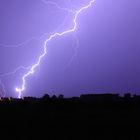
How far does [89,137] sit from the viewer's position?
5.23 m

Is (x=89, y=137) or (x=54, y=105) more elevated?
(x=54, y=105)

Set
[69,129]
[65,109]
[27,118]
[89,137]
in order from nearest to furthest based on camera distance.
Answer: [89,137] < [69,129] < [27,118] < [65,109]

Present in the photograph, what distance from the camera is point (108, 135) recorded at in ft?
17.6

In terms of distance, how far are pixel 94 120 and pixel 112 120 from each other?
0.37 meters

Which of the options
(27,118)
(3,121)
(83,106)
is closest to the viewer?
(3,121)

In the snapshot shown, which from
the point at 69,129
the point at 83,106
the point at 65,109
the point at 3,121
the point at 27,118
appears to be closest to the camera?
the point at 69,129

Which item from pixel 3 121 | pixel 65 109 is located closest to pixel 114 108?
pixel 65 109

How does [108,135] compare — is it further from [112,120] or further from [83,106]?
[83,106]

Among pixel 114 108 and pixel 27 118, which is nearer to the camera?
pixel 27 118

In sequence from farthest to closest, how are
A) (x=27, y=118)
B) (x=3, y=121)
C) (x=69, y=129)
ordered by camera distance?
1. (x=27, y=118)
2. (x=3, y=121)
3. (x=69, y=129)

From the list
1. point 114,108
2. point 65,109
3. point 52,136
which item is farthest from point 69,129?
point 114,108

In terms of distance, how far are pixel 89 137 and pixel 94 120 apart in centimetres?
173

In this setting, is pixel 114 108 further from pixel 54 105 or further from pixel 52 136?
pixel 52 136

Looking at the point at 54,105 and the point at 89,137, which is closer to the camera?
the point at 89,137
